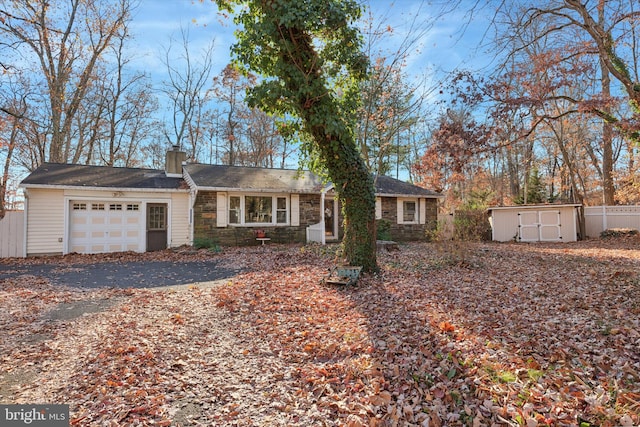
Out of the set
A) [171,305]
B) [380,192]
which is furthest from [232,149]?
[171,305]

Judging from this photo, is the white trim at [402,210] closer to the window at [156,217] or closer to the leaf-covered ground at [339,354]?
the leaf-covered ground at [339,354]

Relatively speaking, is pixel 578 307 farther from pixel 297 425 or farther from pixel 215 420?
pixel 215 420

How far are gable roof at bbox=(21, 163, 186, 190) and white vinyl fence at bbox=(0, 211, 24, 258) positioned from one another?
1.29m

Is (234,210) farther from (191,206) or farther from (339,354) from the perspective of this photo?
(339,354)

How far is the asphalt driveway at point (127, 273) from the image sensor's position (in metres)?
7.55

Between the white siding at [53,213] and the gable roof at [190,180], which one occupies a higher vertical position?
the gable roof at [190,180]

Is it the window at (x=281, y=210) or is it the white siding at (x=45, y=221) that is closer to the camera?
the white siding at (x=45, y=221)

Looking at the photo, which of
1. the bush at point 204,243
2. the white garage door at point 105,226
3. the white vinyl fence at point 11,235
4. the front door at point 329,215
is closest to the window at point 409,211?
the front door at point 329,215

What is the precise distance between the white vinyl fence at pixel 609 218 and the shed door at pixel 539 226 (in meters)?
2.38

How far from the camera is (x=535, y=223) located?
54.7 ft

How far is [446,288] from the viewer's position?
591 cm

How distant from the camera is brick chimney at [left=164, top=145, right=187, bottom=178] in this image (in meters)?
14.8

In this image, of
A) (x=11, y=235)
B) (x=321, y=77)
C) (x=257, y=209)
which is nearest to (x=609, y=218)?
(x=257, y=209)

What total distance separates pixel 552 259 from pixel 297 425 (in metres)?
9.46
